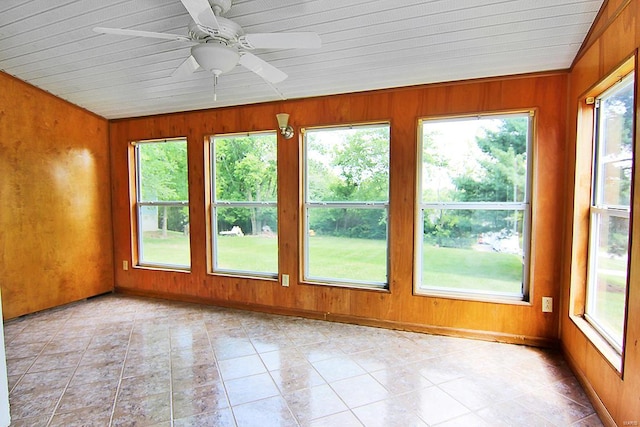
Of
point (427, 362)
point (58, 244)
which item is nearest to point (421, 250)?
point (427, 362)

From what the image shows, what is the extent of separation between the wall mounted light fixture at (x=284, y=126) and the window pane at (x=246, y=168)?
22cm

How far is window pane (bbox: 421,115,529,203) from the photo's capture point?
2.80m

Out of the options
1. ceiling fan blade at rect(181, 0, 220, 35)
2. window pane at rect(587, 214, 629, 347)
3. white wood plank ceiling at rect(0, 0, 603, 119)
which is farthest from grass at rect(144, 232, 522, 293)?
ceiling fan blade at rect(181, 0, 220, 35)

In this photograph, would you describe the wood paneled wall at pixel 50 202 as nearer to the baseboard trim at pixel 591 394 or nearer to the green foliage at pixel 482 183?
the green foliage at pixel 482 183

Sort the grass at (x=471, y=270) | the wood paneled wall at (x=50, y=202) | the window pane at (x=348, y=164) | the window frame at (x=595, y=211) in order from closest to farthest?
the window frame at (x=595, y=211), the grass at (x=471, y=270), the window pane at (x=348, y=164), the wood paneled wall at (x=50, y=202)

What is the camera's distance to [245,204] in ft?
12.3

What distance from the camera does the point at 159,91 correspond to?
11.0ft

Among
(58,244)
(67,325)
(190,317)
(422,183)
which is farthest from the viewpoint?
(58,244)

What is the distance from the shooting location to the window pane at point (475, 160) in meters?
2.80

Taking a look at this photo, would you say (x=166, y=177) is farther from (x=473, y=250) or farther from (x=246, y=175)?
(x=473, y=250)

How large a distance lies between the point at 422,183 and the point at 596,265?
1.40m

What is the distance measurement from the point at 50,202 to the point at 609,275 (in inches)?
201

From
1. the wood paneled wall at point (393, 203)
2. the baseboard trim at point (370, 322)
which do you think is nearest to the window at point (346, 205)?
the wood paneled wall at point (393, 203)

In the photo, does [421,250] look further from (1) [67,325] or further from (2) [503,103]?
(1) [67,325]
